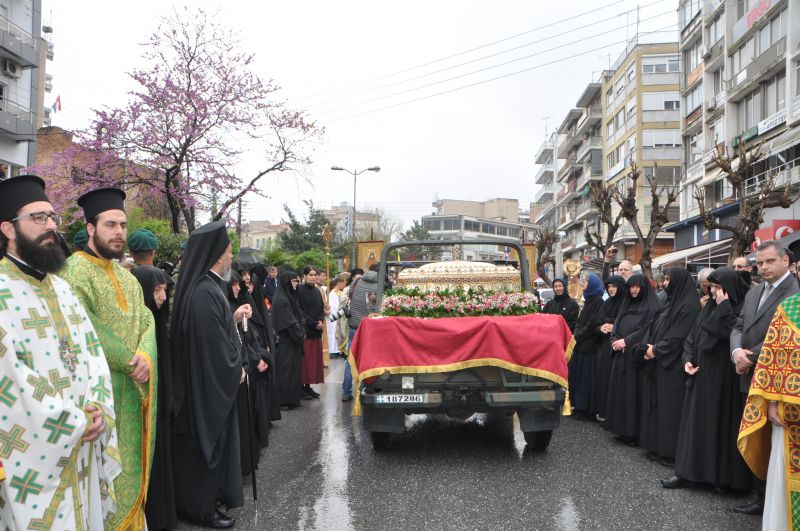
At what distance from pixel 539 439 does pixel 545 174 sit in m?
96.0

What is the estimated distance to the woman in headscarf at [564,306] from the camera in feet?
32.1

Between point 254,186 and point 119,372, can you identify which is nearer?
point 119,372

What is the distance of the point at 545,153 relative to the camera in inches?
3861

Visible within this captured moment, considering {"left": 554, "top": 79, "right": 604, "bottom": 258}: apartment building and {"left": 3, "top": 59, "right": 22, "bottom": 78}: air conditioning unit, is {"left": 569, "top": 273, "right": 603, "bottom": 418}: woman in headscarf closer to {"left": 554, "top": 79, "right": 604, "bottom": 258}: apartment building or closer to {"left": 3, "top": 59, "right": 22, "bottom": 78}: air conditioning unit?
{"left": 3, "top": 59, "right": 22, "bottom": 78}: air conditioning unit

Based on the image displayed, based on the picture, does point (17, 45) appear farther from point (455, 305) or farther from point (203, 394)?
point (203, 394)

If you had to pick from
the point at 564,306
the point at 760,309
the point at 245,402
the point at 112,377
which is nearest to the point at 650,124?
the point at 564,306

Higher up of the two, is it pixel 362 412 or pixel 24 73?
pixel 24 73

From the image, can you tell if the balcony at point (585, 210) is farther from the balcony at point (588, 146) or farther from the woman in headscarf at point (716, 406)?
the woman in headscarf at point (716, 406)

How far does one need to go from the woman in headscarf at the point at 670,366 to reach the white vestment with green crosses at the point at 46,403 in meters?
5.27

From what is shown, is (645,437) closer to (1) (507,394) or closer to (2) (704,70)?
(1) (507,394)

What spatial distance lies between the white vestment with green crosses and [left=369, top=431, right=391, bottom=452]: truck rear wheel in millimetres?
3744

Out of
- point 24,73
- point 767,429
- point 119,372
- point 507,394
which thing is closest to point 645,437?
point 507,394

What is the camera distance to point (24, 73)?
31.0 meters

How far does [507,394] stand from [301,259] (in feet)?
109
